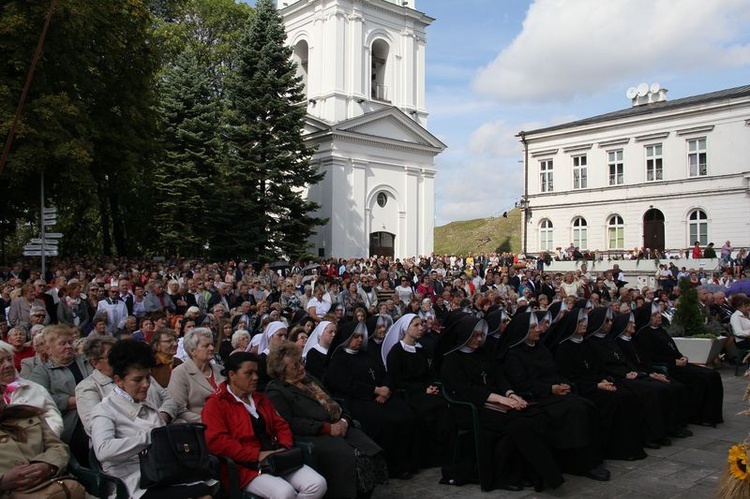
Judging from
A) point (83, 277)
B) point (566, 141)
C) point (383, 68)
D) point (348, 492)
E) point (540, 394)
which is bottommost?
point (348, 492)

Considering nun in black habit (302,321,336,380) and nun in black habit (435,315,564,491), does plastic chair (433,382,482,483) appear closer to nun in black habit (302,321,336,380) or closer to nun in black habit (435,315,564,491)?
nun in black habit (435,315,564,491)

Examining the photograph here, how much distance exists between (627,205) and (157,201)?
27.8 metres

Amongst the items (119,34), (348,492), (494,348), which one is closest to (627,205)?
(119,34)

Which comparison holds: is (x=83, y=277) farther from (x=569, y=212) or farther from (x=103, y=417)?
(x=569, y=212)

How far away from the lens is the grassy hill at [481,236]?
59.9 meters

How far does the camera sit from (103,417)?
4.92 m

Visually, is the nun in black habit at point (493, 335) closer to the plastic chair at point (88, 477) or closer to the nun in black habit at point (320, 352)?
the nun in black habit at point (320, 352)

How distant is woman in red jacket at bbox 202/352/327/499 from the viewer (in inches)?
203

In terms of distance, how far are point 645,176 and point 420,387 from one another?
3708 centimetres

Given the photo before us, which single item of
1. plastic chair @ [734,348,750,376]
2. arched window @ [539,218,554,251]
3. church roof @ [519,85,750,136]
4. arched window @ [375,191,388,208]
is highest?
church roof @ [519,85,750,136]

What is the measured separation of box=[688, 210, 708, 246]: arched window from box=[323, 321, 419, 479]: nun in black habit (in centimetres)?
3562

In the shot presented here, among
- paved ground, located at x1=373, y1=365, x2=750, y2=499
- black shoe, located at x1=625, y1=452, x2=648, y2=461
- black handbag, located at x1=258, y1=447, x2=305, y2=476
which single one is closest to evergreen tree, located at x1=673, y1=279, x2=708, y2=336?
paved ground, located at x1=373, y1=365, x2=750, y2=499

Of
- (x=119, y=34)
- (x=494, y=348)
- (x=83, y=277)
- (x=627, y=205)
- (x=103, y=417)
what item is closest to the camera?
(x=103, y=417)

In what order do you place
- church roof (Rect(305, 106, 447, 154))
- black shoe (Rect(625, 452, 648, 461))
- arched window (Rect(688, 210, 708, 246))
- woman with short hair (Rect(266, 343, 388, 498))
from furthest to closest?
1. arched window (Rect(688, 210, 708, 246))
2. church roof (Rect(305, 106, 447, 154))
3. black shoe (Rect(625, 452, 648, 461))
4. woman with short hair (Rect(266, 343, 388, 498))
